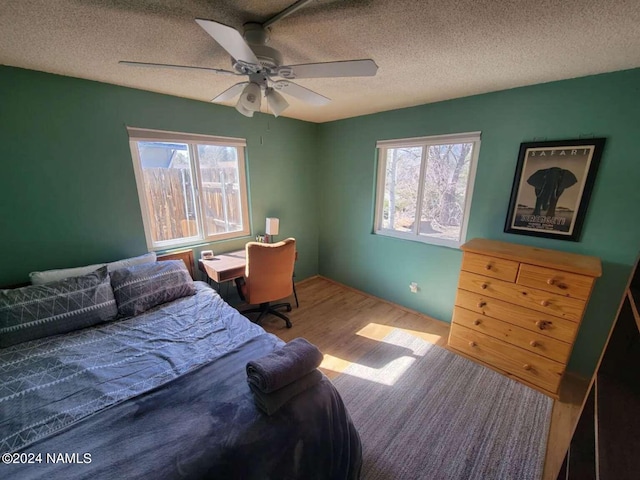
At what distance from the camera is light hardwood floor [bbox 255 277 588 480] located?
5.74 ft

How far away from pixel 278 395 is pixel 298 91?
1.69 m

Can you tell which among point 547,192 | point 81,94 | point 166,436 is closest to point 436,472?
point 166,436

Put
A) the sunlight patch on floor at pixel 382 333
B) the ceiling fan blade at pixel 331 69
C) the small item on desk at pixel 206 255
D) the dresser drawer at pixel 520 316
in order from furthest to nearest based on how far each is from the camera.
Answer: the small item on desk at pixel 206 255 → the sunlight patch on floor at pixel 382 333 → the dresser drawer at pixel 520 316 → the ceiling fan blade at pixel 331 69

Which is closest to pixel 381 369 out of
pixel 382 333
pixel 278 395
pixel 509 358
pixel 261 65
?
pixel 382 333

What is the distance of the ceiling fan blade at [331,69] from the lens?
114 centimetres

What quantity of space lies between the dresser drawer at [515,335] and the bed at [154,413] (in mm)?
1491

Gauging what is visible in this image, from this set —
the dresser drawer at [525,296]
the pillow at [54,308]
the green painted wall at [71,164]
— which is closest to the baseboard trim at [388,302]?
the dresser drawer at [525,296]

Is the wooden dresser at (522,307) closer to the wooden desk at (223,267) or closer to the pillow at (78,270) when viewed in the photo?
the wooden desk at (223,267)

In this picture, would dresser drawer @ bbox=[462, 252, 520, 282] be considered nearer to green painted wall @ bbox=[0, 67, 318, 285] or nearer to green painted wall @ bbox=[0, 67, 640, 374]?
green painted wall @ bbox=[0, 67, 640, 374]

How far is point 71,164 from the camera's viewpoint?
2010mm

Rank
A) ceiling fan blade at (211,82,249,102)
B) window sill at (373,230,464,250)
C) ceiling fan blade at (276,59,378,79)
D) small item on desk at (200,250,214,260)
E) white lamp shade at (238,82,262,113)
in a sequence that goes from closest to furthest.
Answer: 1. ceiling fan blade at (276,59,378,79)
2. white lamp shade at (238,82,262,113)
3. ceiling fan blade at (211,82,249,102)
4. window sill at (373,230,464,250)
5. small item on desk at (200,250,214,260)

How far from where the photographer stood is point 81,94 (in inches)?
77.8

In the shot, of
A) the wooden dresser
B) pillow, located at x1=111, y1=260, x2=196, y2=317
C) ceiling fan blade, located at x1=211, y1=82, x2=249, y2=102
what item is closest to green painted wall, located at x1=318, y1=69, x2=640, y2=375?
the wooden dresser

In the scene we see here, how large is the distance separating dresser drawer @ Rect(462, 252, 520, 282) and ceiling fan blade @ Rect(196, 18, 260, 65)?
2089mm
